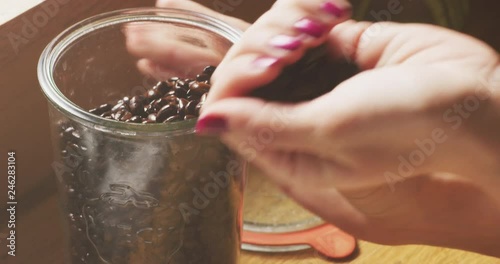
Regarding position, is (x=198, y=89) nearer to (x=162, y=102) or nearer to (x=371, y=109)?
(x=162, y=102)

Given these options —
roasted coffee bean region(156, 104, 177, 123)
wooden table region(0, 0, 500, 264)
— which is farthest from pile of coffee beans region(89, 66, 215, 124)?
wooden table region(0, 0, 500, 264)

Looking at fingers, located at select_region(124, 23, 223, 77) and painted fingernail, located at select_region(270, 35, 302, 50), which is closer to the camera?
painted fingernail, located at select_region(270, 35, 302, 50)

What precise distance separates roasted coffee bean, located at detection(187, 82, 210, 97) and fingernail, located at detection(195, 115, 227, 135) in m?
0.08

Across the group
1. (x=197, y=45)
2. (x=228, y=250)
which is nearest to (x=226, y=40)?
(x=197, y=45)

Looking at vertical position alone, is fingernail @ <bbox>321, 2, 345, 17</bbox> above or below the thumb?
above

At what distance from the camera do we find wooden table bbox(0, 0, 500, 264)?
1.63ft

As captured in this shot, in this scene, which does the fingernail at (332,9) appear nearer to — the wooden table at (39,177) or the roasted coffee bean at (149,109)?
the roasted coffee bean at (149,109)

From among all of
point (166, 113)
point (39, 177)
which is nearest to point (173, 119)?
point (166, 113)

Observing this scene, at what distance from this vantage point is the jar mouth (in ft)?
1.17

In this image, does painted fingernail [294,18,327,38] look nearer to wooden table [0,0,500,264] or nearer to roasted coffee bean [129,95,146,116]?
roasted coffee bean [129,95,146,116]

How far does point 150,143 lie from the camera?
0.37m

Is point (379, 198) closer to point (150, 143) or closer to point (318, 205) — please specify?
point (318, 205)

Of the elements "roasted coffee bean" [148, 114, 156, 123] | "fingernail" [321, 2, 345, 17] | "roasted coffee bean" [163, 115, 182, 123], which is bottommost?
"roasted coffee bean" [148, 114, 156, 123]

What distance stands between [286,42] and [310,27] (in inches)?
0.7
